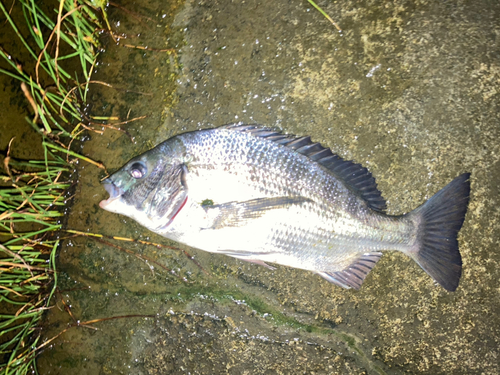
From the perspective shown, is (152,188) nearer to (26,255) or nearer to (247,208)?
(247,208)

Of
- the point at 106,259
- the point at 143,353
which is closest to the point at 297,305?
the point at 143,353

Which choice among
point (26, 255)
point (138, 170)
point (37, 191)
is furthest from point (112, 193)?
point (26, 255)

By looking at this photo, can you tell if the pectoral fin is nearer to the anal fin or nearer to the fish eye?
the fish eye

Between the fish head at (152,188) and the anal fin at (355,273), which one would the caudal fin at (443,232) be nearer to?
the anal fin at (355,273)

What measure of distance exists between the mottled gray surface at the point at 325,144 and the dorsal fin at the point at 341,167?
0.26 m

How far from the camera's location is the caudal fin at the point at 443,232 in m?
1.93

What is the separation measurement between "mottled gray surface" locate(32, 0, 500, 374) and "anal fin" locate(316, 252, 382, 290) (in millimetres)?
220

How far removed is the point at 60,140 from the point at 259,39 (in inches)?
83.3

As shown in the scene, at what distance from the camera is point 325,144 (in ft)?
7.47

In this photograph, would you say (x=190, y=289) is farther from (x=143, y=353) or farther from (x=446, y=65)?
(x=446, y=65)

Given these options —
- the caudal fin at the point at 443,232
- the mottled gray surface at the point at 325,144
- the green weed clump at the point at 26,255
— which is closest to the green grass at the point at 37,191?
the green weed clump at the point at 26,255

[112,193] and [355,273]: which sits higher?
[112,193]

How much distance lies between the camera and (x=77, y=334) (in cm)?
266

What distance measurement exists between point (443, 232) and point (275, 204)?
122 cm
